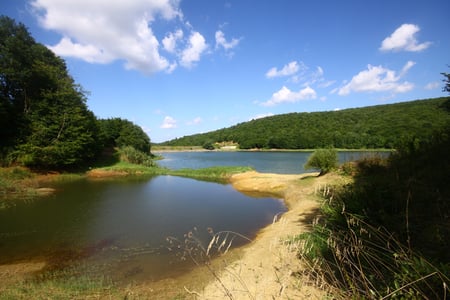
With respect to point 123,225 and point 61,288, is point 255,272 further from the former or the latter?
point 123,225

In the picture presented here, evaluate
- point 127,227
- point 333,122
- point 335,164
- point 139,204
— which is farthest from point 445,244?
point 333,122

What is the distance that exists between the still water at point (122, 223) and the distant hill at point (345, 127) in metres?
38.3

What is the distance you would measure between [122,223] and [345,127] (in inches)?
3194

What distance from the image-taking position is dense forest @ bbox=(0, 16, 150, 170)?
2269 centimetres

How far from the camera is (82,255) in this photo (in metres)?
7.75

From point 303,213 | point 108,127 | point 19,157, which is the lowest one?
point 303,213

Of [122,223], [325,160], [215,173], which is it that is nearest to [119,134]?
[215,173]

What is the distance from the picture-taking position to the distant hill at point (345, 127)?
51250 mm

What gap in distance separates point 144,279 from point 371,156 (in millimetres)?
13070

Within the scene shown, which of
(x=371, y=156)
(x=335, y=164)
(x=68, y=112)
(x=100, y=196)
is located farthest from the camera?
(x=68, y=112)

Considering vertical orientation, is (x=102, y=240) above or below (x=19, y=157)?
below

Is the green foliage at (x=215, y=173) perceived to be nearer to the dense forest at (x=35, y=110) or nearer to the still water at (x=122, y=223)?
the still water at (x=122, y=223)

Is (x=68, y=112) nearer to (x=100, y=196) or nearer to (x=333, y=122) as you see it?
(x=100, y=196)

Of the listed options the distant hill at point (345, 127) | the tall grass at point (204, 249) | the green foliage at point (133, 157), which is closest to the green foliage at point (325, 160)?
the tall grass at point (204, 249)
